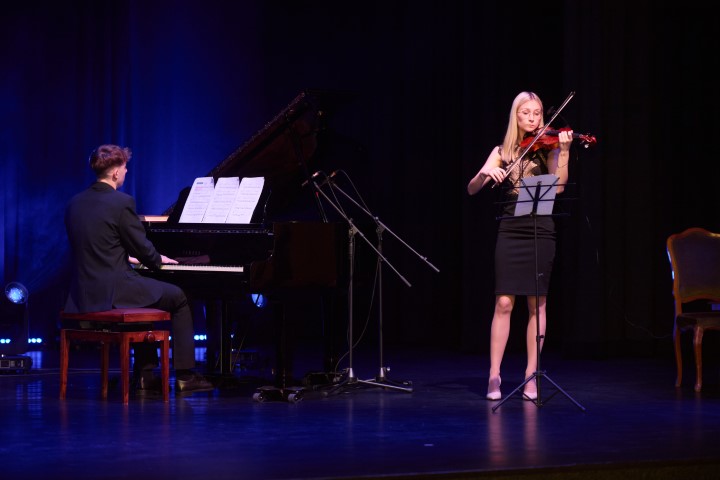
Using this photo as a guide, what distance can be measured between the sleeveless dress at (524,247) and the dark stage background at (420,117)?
6.12 ft

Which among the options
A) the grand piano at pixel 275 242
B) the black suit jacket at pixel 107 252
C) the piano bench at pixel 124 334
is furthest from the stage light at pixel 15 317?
the black suit jacket at pixel 107 252

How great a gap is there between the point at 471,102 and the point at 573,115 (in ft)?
2.83

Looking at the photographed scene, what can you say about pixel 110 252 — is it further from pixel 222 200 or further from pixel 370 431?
pixel 370 431

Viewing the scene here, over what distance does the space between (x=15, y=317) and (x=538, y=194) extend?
14.3 ft

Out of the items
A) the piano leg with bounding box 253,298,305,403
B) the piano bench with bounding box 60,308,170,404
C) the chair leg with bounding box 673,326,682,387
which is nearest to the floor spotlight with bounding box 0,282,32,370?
the piano bench with bounding box 60,308,170,404

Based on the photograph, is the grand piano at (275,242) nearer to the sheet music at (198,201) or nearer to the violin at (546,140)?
the sheet music at (198,201)

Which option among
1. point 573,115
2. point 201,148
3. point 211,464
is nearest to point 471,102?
point 573,115

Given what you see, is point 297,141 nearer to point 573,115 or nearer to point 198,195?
point 198,195

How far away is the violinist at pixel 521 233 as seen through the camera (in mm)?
4918

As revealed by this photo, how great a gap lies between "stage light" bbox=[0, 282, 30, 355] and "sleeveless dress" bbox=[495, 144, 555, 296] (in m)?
3.86

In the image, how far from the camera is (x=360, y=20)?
895 cm

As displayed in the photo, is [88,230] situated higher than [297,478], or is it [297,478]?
[88,230]

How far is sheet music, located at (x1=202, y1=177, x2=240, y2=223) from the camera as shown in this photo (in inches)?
219

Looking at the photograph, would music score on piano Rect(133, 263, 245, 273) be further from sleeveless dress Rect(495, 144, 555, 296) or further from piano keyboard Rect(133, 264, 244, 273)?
sleeveless dress Rect(495, 144, 555, 296)
